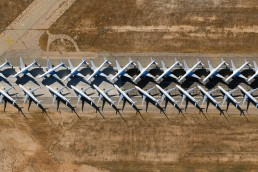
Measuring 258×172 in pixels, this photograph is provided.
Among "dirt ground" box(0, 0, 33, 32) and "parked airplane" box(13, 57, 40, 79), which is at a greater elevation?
"dirt ground" box(0, 0, 33, 32)

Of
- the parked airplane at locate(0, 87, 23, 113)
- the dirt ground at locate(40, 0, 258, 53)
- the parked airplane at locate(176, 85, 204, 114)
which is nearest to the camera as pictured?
the parked airplane at locate(0, 87, 23, 113)

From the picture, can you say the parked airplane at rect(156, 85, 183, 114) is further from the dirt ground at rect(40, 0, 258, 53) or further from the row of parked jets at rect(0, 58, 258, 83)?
the dirt ground at rect(40, 0, 258, 53)

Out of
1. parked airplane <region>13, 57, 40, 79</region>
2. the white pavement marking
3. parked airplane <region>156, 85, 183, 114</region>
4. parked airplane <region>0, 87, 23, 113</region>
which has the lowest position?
parked airplane <region>0, 87, 23, 113</region>

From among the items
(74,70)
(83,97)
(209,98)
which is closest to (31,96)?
(74,70)

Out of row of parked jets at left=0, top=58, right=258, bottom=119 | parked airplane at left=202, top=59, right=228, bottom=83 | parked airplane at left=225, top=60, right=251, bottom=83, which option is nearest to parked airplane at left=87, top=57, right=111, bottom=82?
row of parked jets at left=0, top=58, right=258, bottom=119

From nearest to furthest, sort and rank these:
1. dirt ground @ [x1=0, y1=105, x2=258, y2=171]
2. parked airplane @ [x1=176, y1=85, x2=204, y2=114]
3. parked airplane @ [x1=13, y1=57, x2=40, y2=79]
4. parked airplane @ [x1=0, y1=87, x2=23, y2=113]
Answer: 1. parked airplane @ [x1=0, y1=87, x2=23, y2=113]
2. parked airplane @ [x1=13, y1=57, x2=40, y2=79]
3. parked airplane @ [x1=176, y1=85, x2=204, y2=114]
4. dirt ground @ [x1=0, y1=105, x2=258, y2=171]
